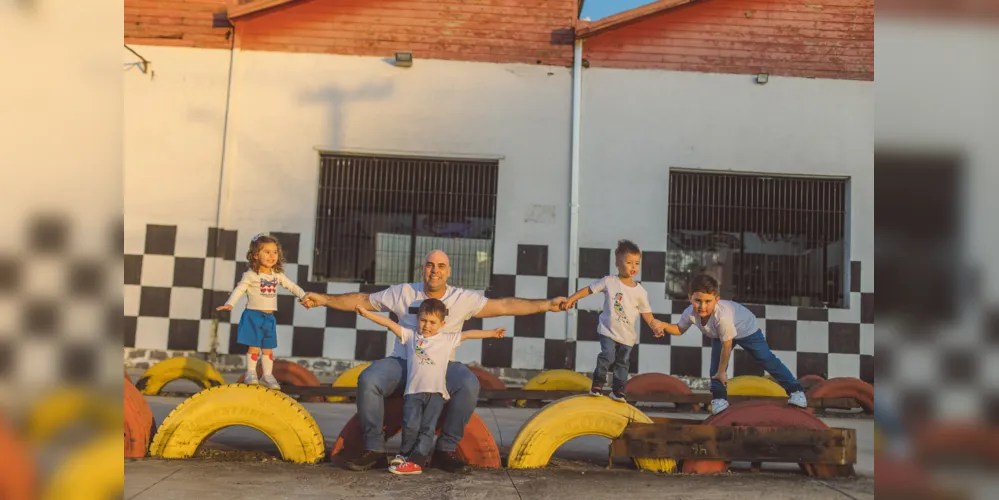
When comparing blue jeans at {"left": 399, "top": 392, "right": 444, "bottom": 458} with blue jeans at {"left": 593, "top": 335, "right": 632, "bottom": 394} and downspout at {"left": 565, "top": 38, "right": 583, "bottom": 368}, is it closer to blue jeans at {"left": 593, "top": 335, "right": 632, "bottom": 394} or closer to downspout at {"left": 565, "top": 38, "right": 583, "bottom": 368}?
blue jeans at {"left": 593, "top": 335, "right": 632, "bottom": 394}

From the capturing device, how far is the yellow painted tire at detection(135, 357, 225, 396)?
5.66m

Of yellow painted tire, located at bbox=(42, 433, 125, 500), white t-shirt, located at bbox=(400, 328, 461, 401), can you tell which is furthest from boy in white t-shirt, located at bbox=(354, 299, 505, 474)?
yellow painted tire, located at bbox=(42, 433, 125, 500)

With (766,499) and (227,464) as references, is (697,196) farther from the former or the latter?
(227,464)

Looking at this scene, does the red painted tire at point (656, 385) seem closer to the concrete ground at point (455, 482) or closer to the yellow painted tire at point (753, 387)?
the yellow painted tire at point (753, 387)

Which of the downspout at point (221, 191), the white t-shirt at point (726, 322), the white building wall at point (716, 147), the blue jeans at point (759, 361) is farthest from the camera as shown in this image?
the white building wall at point (716, 147)

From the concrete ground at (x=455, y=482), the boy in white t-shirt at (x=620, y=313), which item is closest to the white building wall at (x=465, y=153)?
the boy in white t-shirt at (x=620, y=313)

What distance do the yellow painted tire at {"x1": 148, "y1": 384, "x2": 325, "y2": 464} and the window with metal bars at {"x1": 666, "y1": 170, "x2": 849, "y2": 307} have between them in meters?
4.97

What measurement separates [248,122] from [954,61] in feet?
24.2

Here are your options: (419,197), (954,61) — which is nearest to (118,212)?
(954,61)

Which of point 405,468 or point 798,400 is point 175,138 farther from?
point 798,400

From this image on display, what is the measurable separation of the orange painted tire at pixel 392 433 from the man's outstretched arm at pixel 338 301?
2.13ft

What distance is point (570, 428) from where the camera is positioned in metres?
3.38

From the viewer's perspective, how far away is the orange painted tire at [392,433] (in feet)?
11.1

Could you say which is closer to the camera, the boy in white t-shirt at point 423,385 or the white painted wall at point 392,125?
the boy in white t-shirt at point 423,385
